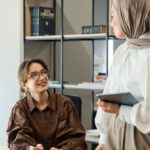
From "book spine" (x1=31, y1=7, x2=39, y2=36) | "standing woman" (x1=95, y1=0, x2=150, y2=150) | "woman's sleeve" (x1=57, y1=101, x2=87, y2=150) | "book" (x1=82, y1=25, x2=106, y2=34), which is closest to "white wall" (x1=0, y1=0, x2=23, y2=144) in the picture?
"book spine" (x1=31, y1=7, x2=39, y2=36)

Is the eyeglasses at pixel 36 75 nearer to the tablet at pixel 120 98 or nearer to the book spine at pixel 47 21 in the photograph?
the tablet at pixel 120 98

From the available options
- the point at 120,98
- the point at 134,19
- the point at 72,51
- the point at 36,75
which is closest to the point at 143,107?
the point at 120,98

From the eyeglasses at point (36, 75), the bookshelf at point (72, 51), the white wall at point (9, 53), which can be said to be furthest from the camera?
the bookshelf at point (72, 51)

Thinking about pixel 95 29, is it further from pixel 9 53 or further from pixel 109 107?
pixel 109 107

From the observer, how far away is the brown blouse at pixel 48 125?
231 centimetres

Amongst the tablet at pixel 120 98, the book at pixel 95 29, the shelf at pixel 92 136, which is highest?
the book at pixel 95 29

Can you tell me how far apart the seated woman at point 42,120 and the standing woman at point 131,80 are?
0.80 m

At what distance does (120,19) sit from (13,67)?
229 centimetres

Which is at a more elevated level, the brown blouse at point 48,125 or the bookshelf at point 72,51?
the bookshelf at point 72,51

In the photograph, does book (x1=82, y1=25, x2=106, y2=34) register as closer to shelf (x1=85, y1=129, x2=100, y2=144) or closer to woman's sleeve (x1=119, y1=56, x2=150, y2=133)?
shelf (x1=85, y1=129, x2=100, y2=144)

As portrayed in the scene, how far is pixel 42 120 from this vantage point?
2.35 meters

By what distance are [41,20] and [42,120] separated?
1.59m

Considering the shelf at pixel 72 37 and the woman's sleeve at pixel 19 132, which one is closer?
the woman's sleeve at pixel 19 132

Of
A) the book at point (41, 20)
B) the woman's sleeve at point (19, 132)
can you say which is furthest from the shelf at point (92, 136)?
the book at point (41, 20)
